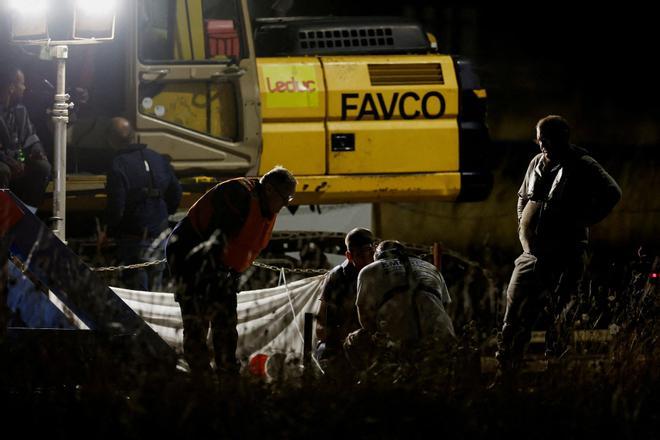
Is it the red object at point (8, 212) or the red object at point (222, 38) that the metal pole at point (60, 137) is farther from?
the red object at point (8, 212)

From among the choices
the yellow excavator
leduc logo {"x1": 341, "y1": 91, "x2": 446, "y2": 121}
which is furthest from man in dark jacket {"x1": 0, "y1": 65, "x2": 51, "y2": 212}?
leduc logo {"x1": 341, "y1": 91, "x2": 446, "y2": 121}

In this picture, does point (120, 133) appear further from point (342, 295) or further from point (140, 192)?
point (342, 295)

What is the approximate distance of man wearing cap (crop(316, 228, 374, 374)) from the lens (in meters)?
9.04

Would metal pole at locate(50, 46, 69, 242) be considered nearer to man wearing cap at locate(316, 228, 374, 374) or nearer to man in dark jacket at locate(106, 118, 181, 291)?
man in dark jacket at locate(106, 118, 181, 291)

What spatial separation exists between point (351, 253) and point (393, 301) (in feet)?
3.55

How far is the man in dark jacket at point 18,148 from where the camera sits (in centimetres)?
1110

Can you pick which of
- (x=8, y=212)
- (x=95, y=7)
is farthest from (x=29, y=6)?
(x=8, y=212)

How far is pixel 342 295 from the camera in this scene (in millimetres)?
9211

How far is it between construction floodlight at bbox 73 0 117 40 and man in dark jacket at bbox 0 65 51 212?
101 cm

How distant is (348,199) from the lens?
1228 cm

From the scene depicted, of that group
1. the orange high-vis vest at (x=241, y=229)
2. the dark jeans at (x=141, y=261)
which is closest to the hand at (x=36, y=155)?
the dark jeans at (x=141, y=261)

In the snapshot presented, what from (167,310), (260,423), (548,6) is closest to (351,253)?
(167,310)

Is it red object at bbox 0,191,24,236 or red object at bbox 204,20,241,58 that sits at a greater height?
red object at bbox 204,20,241,58

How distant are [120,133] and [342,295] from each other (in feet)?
8.92
